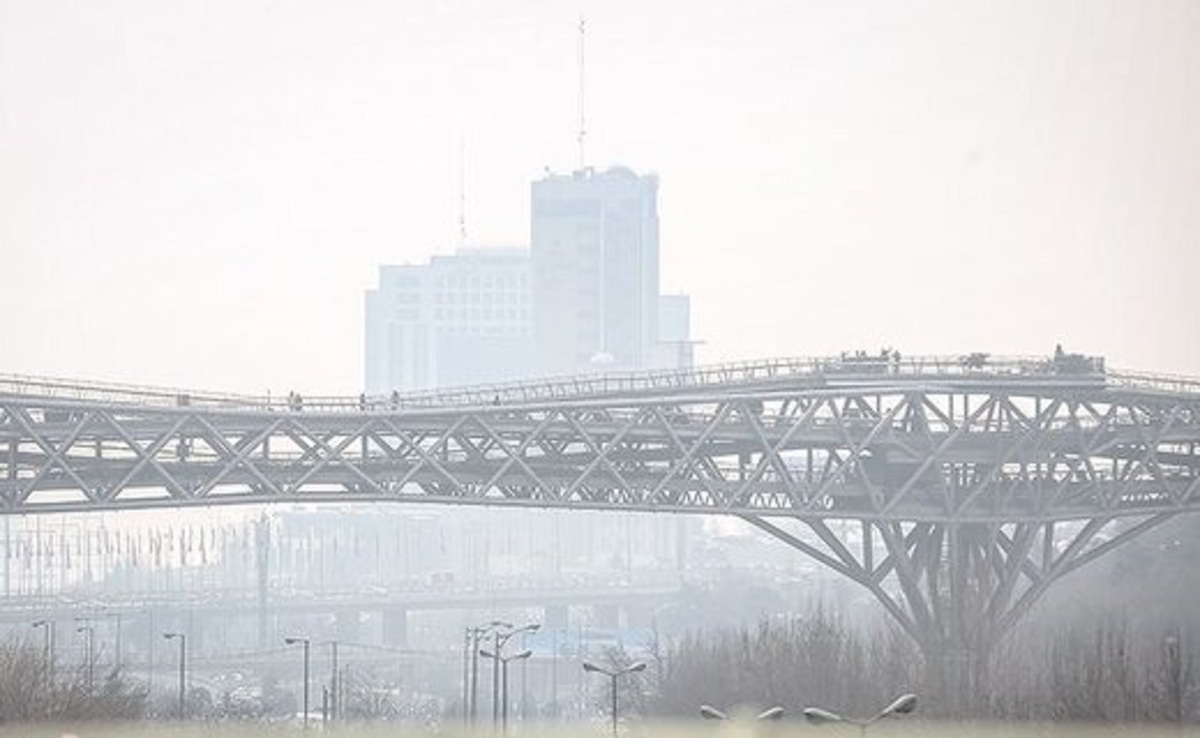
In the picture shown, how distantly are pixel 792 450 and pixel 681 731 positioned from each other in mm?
14226

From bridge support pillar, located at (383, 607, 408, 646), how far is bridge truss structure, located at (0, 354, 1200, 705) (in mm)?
52299

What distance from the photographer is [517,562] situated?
152 m

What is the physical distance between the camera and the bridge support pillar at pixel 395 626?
426 ft

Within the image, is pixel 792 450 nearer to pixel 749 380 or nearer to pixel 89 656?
pixel 749 380

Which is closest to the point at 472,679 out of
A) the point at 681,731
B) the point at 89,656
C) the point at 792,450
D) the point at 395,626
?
the point at 89,656

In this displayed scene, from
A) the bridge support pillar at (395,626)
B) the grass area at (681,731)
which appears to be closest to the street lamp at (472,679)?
the grass area at (681,731)

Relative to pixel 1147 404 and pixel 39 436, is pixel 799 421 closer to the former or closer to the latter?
pixel 1147 404

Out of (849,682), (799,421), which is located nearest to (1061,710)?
(849,682)

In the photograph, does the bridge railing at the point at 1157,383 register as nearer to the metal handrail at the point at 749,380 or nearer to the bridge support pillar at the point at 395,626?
the metal handrail at the point at 749,380

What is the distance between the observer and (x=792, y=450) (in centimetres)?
7806

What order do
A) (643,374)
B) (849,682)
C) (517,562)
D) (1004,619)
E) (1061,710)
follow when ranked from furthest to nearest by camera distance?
(517,562), (643,374), (1004,619), (849,682), (1061,710)

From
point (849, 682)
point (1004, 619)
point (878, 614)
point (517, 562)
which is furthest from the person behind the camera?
point (517, 562)

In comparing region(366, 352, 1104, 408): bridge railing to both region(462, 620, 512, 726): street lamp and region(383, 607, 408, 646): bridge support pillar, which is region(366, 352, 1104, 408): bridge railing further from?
Answer: region(383, 607, 408, 646): bridge support pillar

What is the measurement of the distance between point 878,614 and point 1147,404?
21.9m
